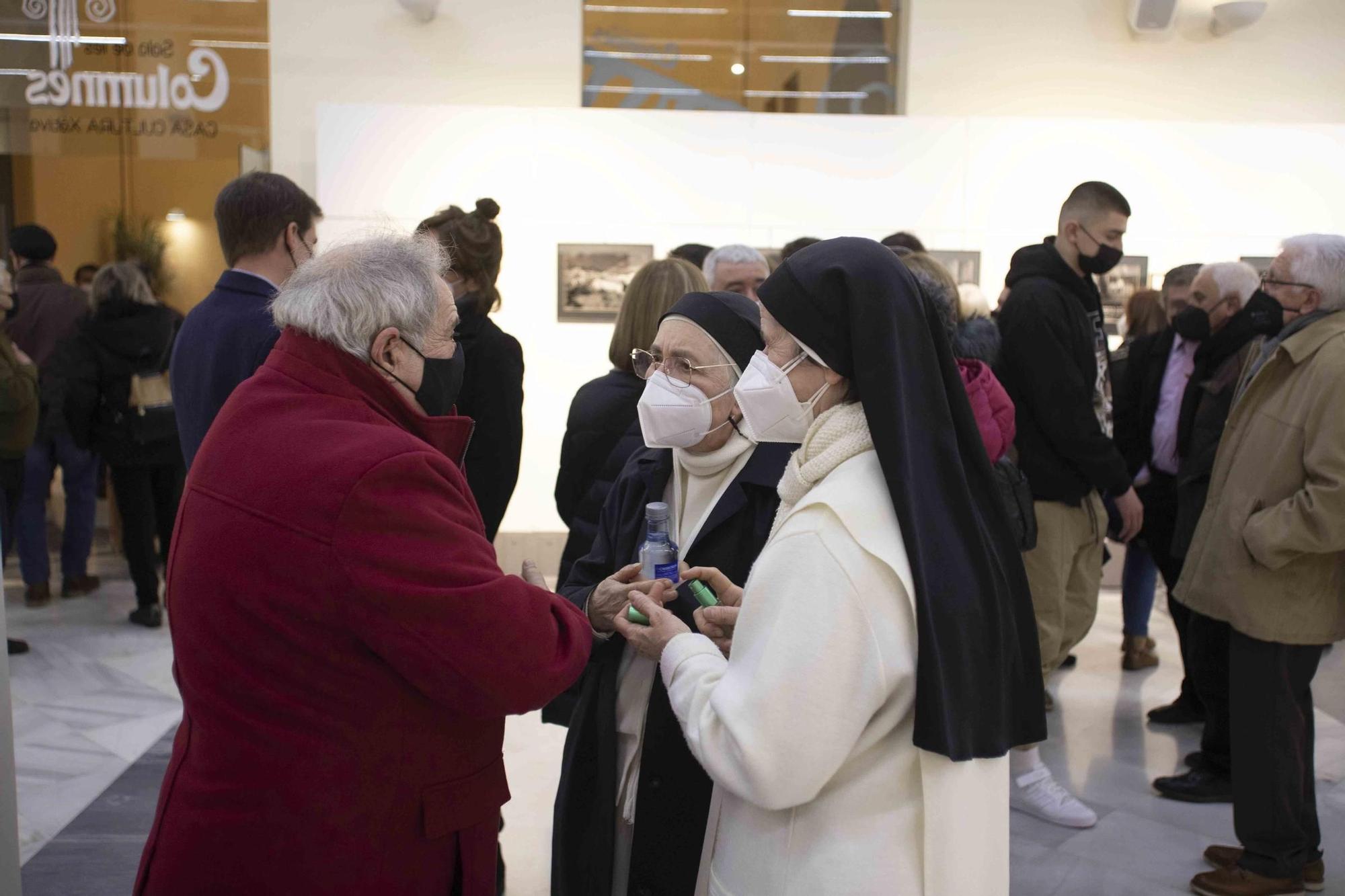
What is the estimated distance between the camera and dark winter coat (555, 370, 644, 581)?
10.9 feet

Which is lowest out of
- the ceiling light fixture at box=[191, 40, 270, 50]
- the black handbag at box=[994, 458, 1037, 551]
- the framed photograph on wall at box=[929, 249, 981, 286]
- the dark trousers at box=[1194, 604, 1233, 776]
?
the dark trousers at box=[1194, 604, 1233, 776]

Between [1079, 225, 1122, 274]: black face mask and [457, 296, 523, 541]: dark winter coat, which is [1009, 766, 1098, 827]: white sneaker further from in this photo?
[457, 296, 523, 541]: dark winter coat

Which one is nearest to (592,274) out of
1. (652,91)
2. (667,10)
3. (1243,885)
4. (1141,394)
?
(652,91)

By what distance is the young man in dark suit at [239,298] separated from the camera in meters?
2.83

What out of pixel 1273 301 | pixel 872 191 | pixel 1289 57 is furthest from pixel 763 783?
pixel 1289 57

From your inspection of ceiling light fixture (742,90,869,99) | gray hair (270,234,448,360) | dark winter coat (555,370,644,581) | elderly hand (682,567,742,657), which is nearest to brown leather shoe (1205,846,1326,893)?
dark winter coat (555,370,644,581)

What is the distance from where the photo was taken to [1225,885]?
3531 mm

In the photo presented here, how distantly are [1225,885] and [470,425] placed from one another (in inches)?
120

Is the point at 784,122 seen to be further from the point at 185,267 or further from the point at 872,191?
the point at 185,267

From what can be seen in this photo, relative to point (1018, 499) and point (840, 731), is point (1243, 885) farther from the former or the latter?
point (840, 731)

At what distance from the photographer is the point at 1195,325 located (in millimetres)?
4797

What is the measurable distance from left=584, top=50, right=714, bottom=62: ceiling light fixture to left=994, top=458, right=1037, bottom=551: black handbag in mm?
4937

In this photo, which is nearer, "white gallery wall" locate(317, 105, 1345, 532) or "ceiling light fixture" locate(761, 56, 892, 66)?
"white gallery wall" locate(317, 105, 1345, 532)

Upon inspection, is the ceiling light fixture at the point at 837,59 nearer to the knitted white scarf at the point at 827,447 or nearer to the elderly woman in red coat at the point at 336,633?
the elderly woman in red coat at the point at 336,633
